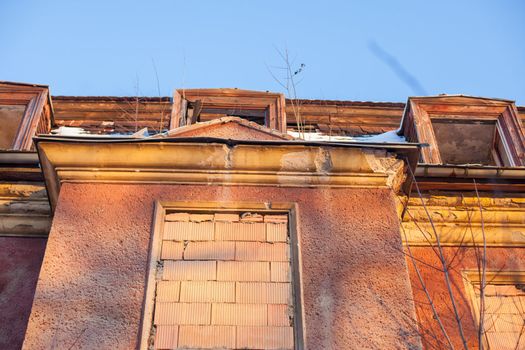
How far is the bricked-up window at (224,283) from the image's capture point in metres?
3.97

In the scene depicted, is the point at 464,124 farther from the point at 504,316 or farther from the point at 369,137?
the point at 504,316

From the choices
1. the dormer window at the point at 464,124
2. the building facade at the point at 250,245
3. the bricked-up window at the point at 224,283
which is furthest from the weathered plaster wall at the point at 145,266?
the dormer window at the point at 464,124

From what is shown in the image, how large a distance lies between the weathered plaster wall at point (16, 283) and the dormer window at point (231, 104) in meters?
2.94

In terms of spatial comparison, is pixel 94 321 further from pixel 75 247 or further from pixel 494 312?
pixel 494 312

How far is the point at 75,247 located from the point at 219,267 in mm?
1150

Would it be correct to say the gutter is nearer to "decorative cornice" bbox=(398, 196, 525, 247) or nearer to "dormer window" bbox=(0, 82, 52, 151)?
"decorative cornice" bbox=(398, 196, 525, 247)

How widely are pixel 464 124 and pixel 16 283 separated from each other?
5667 millimetres

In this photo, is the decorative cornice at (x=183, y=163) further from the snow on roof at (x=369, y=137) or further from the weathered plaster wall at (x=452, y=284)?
the snow on roof at (x=369, y=137)

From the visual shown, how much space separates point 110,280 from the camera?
4.23 m

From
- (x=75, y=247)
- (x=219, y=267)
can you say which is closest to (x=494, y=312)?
(x=219, y=267)

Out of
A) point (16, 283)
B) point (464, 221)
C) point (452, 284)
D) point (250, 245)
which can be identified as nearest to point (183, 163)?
point (250, 245)

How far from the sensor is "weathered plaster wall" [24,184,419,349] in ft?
13.1

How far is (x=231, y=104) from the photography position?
784 cm

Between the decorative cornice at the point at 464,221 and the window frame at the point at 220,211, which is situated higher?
the decorative cornice at the point at 464,221
